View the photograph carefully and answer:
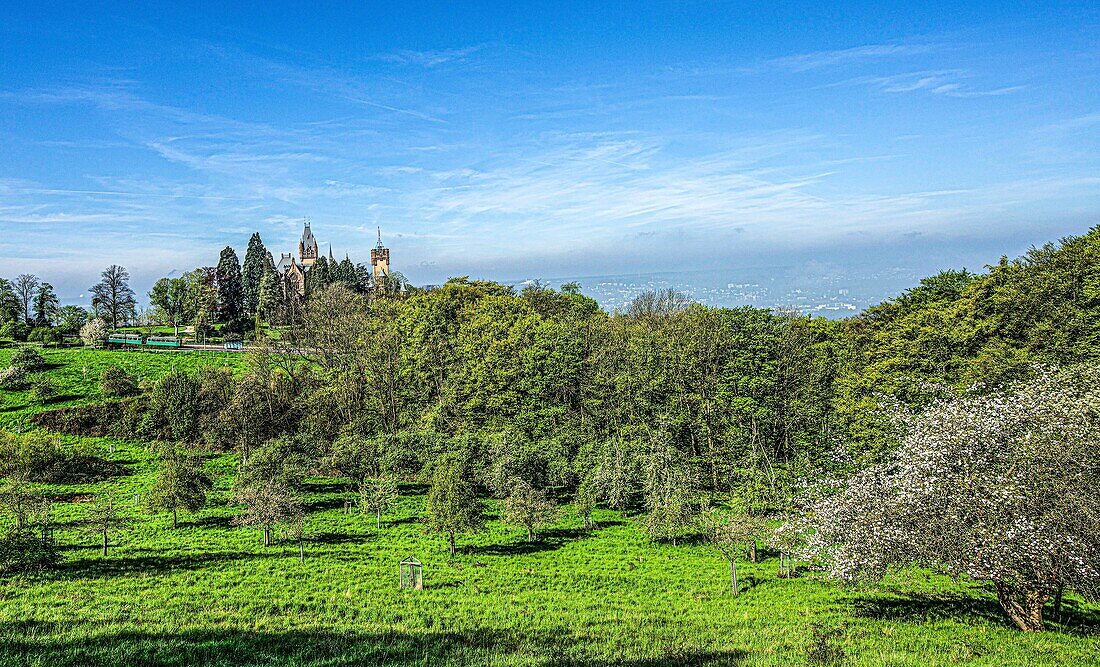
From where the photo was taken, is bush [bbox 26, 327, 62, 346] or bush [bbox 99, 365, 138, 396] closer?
bush [bbox 99, 365, 138, 396]

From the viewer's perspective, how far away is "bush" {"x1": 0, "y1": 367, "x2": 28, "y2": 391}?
58000mm

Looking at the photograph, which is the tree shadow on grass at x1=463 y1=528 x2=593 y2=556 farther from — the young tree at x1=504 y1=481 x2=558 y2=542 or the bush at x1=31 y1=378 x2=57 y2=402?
the bush at x1=31 y1=378 x2=57 y2=402

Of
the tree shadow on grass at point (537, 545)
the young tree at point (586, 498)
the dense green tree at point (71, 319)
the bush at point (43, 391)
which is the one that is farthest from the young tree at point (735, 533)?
the dense green tree at point (71, 319)

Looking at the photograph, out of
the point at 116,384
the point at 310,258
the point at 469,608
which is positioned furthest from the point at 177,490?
the point at 310,258

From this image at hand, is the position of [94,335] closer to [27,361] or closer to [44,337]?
[44,337]

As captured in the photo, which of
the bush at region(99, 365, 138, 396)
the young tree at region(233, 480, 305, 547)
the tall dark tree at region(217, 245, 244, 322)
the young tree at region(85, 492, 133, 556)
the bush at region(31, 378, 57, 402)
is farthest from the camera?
the tall dark tree at region(217, 245, 244, 322)

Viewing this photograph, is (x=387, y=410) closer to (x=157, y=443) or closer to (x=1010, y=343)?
(x=157, y=443)

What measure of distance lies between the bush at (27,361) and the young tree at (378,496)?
5055cm

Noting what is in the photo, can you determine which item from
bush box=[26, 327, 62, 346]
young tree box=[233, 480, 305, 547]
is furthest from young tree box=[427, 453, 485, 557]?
bush box=[26, 327, 62, 346]

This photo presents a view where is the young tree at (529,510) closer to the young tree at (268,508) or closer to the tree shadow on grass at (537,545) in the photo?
the tree shadow on grass at (537,545)

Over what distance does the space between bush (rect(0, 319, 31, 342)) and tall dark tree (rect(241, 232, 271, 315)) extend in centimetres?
2704

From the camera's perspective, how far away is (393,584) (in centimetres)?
2177

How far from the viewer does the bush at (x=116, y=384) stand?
5669 centimetres

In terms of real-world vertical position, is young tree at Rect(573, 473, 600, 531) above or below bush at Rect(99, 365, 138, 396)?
below
